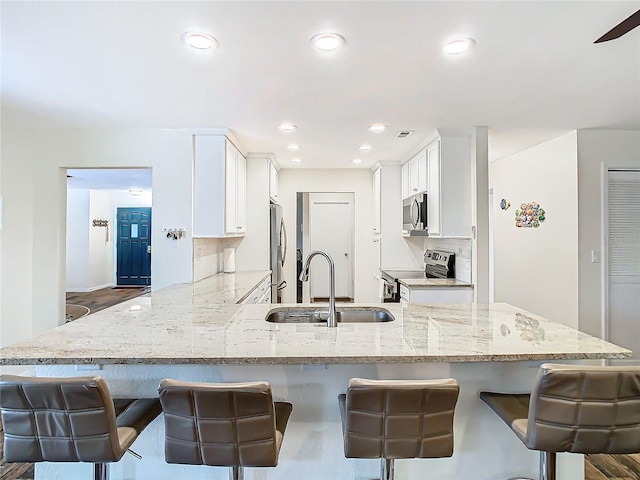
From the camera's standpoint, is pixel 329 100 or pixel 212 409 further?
pixel 329 100

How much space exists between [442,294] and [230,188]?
2276 millimetres

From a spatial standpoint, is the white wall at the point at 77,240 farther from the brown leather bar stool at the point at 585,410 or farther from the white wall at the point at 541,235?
the brown leather bar stool at the point at 585,410

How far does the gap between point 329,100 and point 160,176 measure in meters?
1.76

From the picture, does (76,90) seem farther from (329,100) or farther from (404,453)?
(404,453)

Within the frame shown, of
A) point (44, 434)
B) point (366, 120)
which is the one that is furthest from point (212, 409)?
point (366, 120)

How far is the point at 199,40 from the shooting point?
5.98ft

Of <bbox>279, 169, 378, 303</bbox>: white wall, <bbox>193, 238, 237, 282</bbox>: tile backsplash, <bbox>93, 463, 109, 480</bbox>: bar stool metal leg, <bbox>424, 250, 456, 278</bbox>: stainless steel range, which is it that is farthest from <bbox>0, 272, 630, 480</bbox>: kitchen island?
<bbox>279, 169, 378, 303</bbox>: white wall

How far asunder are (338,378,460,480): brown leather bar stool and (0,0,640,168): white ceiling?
148 centimetres

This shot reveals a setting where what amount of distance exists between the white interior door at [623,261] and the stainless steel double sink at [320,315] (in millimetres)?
2765

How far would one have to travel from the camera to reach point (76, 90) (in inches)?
97.7

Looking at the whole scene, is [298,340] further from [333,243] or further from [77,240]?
[77,240]

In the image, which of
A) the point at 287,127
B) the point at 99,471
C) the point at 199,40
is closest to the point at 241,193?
the point at 287,127

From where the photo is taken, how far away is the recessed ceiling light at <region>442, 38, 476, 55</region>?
6.02ft

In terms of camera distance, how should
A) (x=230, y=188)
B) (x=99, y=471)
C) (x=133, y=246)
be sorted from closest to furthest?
1. (x=99, y=471)
2. (x=230, y=188)
3. (x=133, y=246)
